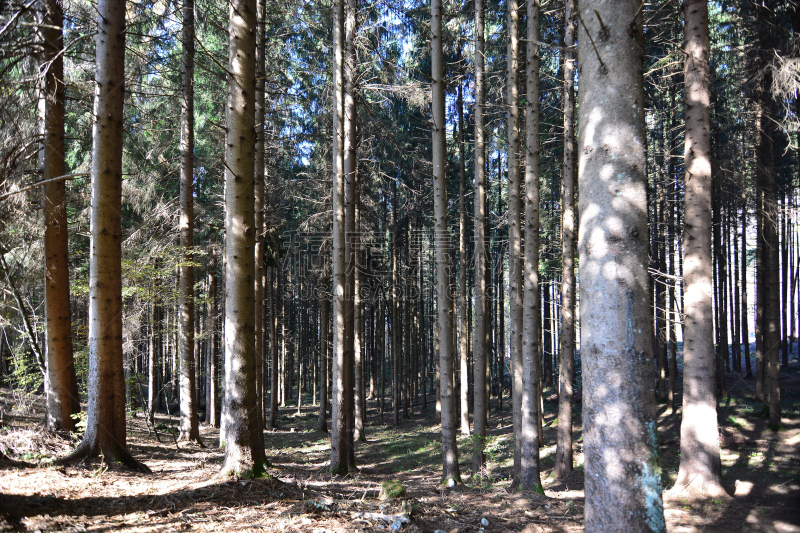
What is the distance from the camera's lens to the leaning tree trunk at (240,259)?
5117mm

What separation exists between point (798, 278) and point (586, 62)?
32.4 metres

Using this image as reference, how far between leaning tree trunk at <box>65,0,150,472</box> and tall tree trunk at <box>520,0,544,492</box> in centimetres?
645

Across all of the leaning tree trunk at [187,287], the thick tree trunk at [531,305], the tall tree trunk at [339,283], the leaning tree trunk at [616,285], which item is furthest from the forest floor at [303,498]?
the leaning tree trunk at [616,285]

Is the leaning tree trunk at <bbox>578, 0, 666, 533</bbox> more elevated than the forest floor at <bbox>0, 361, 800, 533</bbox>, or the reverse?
the leaning tree trunk at <bbox>578, 0, 666, 533</bbox>

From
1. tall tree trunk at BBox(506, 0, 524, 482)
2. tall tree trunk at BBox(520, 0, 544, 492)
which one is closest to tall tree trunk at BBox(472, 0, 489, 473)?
tall tree trunk at BBox(506, 0, 524, 482)

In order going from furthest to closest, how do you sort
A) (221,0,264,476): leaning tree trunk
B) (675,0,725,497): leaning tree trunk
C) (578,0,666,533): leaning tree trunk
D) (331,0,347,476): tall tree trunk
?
(331,0,347,476): tall tree trunk → (675,0,725,497): leaning tree trunk → (221,0,264,476): leaning tree trunk → (578,0,666,533): leaning tree trunk

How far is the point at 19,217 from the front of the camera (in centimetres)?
775

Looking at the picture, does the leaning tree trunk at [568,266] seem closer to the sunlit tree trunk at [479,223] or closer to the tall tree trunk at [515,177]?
the tall tree trunk at [515,177]

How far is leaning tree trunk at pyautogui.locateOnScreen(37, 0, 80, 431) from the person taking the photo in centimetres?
700

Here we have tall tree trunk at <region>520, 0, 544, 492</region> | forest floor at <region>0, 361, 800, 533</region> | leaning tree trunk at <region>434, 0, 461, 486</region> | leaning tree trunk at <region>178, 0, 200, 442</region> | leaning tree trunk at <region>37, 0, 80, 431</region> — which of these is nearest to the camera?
forest floor at <region>0, 361, 800, 533</region>

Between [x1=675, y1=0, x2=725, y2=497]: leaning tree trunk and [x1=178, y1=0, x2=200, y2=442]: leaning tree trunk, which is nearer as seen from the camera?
[x1=675, y1=0, x2=725, y2=497]: leaning tree trunk

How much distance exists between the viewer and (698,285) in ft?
24.8

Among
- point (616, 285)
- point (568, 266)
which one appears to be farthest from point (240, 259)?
point (568, 266)

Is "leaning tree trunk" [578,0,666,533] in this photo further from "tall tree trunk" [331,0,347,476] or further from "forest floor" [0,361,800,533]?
"tall tree trunk" [331,0,347,476]
